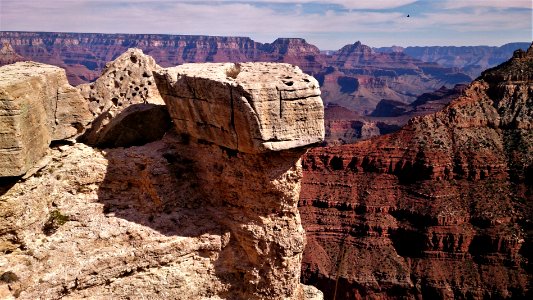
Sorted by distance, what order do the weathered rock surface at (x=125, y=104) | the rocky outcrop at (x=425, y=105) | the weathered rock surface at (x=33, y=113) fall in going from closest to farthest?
the weathered rock surface at (x=33, y=113)
the weathered rock surface at (x=125, y=104)
the rocky outcrop at (x=425, y=105)

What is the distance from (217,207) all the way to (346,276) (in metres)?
36.5

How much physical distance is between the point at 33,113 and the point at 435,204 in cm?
4607

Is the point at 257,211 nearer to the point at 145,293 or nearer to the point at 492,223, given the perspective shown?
the point at 145,293

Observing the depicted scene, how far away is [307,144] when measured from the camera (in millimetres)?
10969

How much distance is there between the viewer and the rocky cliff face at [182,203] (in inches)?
414

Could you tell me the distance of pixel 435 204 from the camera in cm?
4994

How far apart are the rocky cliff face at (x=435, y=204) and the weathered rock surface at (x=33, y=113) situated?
3502 cm

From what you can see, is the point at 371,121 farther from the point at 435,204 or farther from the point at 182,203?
the point at 182,203

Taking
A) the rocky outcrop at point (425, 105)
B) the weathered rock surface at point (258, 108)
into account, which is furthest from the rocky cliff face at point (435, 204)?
the rocky outcrop at point (425, 105)

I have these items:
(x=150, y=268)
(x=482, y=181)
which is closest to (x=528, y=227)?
(x=482, y=181)

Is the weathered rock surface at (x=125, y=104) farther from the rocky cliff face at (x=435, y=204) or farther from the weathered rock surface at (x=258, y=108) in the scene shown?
the rocky cliff face at (x=435, y=204)

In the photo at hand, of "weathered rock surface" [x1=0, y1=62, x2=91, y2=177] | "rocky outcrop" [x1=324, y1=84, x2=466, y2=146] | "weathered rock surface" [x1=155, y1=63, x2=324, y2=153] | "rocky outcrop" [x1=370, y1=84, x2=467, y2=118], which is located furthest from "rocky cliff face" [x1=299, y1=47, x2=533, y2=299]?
"rocky outcrop" [x1=370, y1=84, x2=467, y2=118]

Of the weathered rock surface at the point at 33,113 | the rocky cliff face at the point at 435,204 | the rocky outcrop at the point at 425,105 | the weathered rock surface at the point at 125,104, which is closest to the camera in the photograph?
the weathered rock surface at the point at 33,113

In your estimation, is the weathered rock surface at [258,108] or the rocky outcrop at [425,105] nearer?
the weathered rock surface at [258,108]
